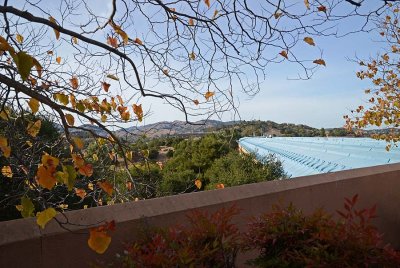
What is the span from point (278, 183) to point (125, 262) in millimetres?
2212

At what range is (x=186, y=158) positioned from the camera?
17.6 meters

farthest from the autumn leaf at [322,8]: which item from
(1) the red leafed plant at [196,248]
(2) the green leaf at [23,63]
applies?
(2) the green leaf at [23,63]

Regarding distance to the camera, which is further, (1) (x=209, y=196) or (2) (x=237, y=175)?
(2) (x=237, y=175)

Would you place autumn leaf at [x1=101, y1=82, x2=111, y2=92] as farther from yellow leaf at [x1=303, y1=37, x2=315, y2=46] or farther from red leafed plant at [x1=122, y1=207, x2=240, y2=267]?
red leafed plant at [x1=122, y1=207, x2=240, y2=267]

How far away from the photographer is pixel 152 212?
3.04 m

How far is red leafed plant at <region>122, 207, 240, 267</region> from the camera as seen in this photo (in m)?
2.03

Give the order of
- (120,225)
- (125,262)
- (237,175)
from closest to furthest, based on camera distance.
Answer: (125,262)
(120,225)
(237,175)

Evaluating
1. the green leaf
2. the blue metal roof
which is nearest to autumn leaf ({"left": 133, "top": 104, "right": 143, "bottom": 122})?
the green leaf

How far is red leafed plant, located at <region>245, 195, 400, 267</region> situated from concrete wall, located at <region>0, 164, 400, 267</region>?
1.60 ft

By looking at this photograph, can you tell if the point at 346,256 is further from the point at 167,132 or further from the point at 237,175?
the point at 237,175

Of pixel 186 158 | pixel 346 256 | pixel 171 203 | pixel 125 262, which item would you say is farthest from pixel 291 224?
pixel 186 158

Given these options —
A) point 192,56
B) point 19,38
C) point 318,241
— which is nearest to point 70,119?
point 19,38

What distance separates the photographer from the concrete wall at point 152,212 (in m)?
2.48

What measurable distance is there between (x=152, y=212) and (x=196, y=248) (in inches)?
36.4
